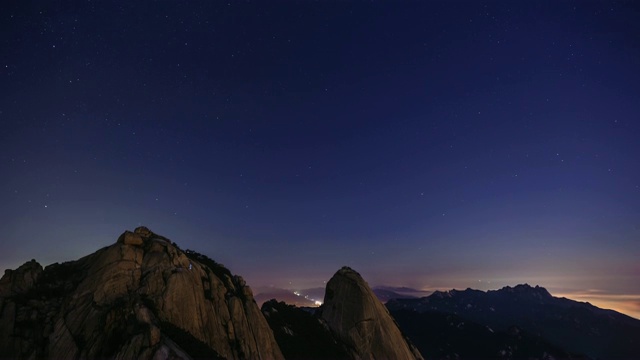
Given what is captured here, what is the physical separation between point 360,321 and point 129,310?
55036 millimetres

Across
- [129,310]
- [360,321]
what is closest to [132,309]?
[129,310]

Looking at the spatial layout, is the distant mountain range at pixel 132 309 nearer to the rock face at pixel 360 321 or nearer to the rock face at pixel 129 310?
the rock face at pixel 129 310

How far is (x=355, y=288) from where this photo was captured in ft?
292

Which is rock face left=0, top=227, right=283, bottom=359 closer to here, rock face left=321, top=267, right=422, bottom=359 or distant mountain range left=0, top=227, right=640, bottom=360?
distant mountain range left=0, top=227, right=640, bottom=360

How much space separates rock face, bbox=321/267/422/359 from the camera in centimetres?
7950

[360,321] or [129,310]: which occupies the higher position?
[129,310]

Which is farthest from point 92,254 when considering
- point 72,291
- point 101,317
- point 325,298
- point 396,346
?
point 396,346

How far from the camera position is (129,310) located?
4047 centimetres

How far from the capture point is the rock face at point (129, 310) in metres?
39.2

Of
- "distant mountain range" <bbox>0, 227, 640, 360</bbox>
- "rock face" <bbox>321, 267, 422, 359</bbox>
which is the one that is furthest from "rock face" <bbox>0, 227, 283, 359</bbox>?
"rock face" <bbox>321, 267, 422, 359</bbox>

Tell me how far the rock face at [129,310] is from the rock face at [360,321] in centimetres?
2821

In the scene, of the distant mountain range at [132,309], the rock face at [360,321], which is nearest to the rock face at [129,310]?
the distant mountain range at [132,309]

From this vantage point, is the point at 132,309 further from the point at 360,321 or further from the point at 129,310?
the point at 360,321

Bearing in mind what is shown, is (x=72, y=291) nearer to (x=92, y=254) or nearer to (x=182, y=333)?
(x=92, y=254)
